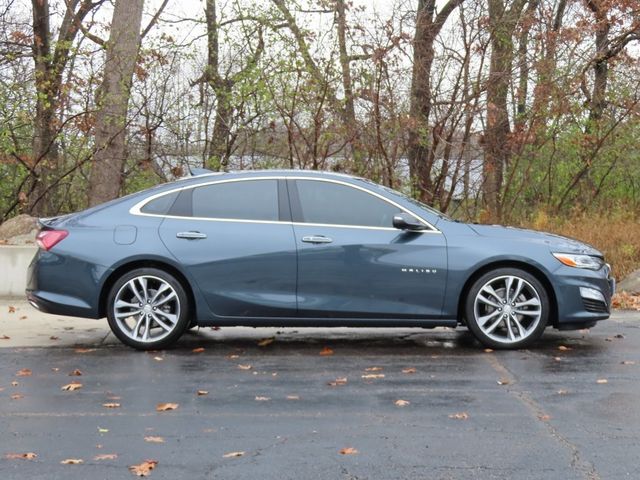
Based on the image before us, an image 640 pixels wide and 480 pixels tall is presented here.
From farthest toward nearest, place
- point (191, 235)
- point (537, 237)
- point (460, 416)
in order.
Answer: point (537, 237), point (191, 235), point (460, 416)

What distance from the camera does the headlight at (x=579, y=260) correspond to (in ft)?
27.2

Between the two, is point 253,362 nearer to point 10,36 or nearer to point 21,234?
point 21,234

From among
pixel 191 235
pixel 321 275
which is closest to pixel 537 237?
pixel 321 275

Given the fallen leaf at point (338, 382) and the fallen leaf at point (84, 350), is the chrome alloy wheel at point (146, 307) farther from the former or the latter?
the fallen leaf at point (338, 382)

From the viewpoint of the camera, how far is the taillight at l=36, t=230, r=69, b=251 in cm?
841

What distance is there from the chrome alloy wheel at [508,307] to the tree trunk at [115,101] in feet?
27.8

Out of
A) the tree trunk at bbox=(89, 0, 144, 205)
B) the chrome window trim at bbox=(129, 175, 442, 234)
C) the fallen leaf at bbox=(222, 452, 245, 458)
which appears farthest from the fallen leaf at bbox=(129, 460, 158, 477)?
the tree trunk at bbox=(89, 0, 144, 205)

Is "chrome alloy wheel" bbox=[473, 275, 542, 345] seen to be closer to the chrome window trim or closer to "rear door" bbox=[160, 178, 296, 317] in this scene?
the chrome window trim

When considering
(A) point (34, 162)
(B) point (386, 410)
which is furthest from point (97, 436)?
(A) point (34, 162)

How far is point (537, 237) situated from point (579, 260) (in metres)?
0.41

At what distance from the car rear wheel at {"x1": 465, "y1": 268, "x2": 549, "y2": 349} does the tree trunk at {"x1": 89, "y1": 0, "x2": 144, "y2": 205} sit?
8.45 m

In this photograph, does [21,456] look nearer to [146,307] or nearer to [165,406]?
[165,406]

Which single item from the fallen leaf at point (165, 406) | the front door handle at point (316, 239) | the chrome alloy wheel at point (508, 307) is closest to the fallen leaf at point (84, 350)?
the front door handle at point (316, 239)

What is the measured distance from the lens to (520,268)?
831 cm
